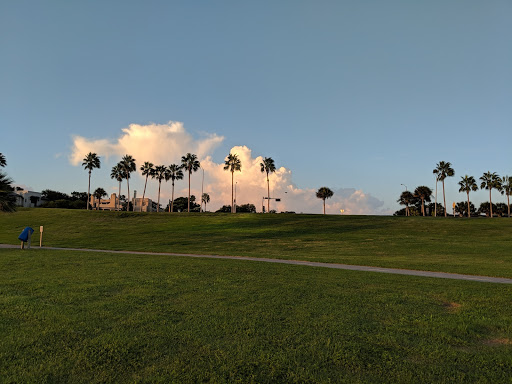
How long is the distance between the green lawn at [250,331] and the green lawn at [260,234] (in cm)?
1941

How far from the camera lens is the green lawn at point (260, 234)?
104 feet

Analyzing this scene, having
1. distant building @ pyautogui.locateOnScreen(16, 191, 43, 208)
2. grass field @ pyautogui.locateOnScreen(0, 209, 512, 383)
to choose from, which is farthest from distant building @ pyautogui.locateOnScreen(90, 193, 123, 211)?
grass field @ pyautogui.locateOnScreen(0, 209, 512, 383)

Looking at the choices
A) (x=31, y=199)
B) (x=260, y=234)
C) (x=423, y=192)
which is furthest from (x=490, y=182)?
(x=31, y=199)

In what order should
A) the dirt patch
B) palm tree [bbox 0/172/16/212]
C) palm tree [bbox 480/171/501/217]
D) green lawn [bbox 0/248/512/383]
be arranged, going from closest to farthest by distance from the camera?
green lawn [bbox 0/248/512/383], the dirt patch, palm tree [bbox 0/172/16/212], palm tree [bbox 480/171/501/217]

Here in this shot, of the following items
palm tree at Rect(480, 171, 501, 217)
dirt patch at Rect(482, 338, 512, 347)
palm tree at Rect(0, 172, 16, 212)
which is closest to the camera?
dirt patch at Rect(482, 338, 512, 347)

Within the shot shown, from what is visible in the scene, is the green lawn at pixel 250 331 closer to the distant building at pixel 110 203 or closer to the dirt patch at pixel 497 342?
the dirt patch at pixel 497 342

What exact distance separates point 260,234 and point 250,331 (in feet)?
133

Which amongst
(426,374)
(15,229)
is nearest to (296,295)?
(426,374)

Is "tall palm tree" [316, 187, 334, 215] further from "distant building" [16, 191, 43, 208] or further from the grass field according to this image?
the grass field

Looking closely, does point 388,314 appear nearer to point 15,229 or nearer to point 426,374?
point 426,374

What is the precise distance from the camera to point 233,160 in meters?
105

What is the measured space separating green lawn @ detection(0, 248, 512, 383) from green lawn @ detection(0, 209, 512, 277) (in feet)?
63.7

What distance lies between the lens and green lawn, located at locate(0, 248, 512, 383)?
433 cm

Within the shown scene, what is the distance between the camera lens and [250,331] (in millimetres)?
5809
